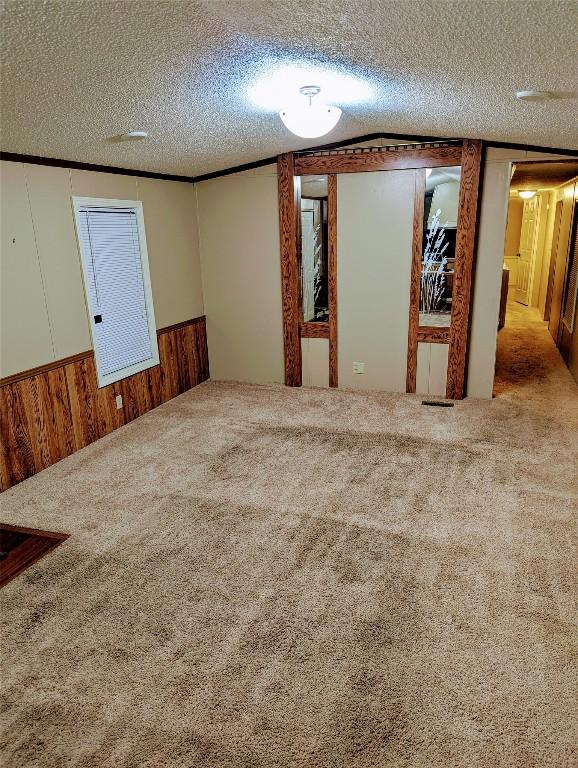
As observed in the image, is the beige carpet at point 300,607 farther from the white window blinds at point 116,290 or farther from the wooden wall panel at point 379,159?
the wooden wall panel at point 379,159

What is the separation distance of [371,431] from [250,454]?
1.08 meters

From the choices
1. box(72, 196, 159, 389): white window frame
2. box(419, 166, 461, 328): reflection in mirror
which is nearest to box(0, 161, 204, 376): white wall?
box(72, 196, 159, 389): white window frame

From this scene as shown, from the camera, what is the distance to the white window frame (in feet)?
13.6

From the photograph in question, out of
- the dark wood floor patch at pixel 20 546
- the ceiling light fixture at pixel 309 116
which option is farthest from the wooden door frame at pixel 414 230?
the dark wood floor patch at pixel 20 546

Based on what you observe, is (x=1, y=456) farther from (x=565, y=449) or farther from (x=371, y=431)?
(x=565, y=449)

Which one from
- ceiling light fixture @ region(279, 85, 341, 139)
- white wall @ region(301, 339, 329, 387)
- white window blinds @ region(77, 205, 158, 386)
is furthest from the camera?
white wall @ region(301, 339, 329, 387)

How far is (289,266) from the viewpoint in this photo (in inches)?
212

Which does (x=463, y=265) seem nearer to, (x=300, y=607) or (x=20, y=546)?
(x=300, y=607)

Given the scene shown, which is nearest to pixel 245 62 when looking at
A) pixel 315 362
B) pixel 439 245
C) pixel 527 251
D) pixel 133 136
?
pixel 133 136

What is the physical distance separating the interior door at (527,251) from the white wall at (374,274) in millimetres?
6320

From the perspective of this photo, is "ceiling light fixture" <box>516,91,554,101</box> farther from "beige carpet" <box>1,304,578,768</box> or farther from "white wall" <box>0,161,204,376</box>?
"white wall" <box>0,161,204,376</box>

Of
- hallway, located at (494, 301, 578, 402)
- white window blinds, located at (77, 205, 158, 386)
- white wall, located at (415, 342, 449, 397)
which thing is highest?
white window blinds, located at (77, 205, 158, 386)

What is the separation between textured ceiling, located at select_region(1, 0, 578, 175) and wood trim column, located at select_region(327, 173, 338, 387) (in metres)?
1.26

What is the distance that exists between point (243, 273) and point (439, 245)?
205cm
